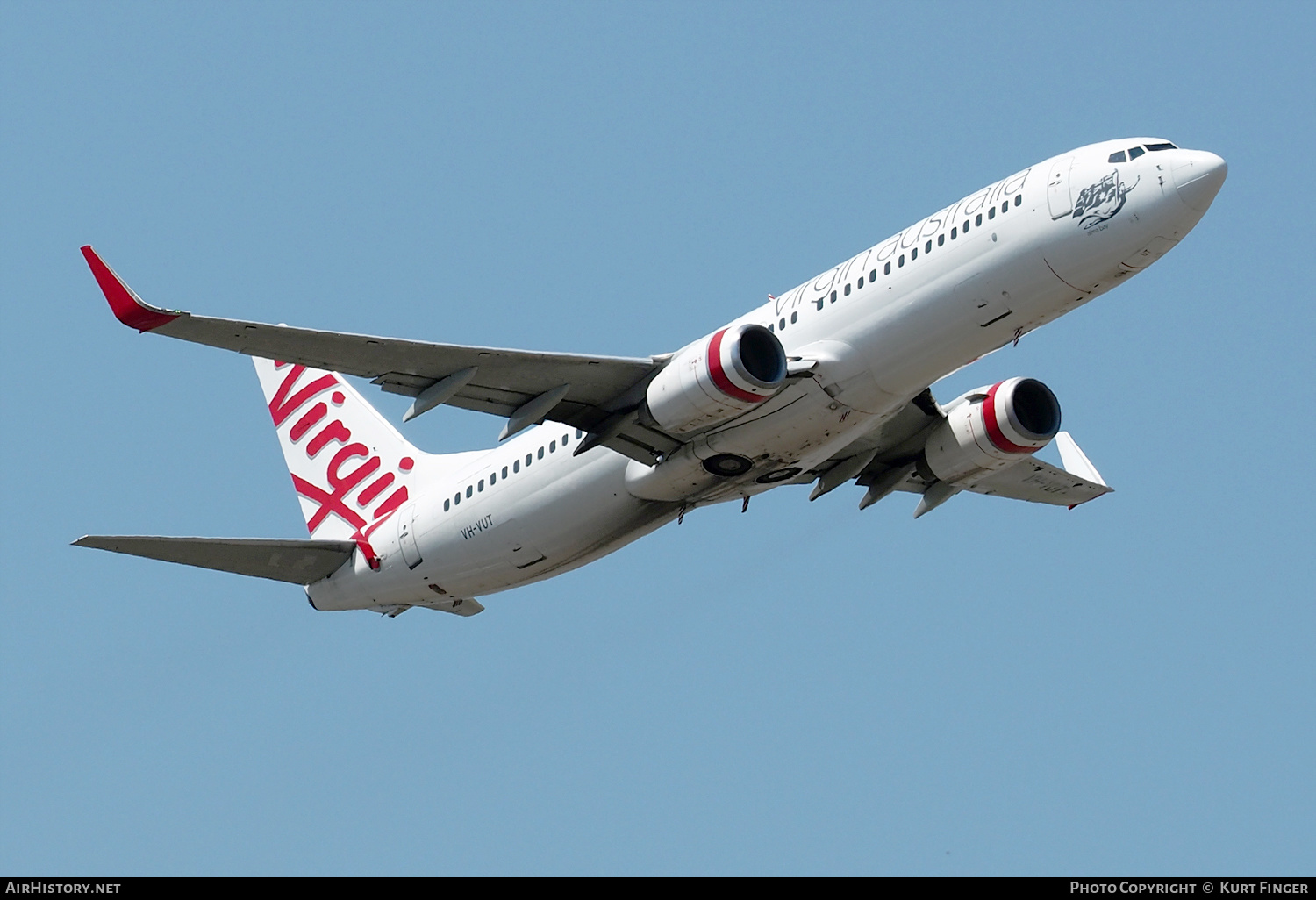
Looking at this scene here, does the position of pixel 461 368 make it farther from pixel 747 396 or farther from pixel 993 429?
pixel 993 429

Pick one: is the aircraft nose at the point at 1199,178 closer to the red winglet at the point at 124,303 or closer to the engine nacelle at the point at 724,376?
the engine nacelle at the point at 724,376

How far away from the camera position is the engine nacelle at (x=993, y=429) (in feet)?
124

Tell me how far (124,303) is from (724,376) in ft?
34.7

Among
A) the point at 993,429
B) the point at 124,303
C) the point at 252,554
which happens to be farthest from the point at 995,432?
the point at 124,303

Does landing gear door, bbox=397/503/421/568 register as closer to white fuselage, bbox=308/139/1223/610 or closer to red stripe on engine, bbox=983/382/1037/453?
white fuselage, bbox=308/139/1223/610

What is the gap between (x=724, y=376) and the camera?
3266 centimetres

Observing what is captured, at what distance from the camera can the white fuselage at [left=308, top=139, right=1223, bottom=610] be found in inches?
1268

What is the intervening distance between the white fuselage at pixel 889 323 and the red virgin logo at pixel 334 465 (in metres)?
5.51

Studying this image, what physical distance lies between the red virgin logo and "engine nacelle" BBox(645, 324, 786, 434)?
10432 mm

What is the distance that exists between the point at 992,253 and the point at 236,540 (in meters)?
17.6

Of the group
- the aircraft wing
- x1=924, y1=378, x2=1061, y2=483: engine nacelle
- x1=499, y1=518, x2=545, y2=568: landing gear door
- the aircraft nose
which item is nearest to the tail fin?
x1=499, y1=518, x2=545, y2=568: landing gear door

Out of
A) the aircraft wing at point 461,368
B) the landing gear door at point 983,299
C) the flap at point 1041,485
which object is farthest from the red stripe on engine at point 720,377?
the flap at point 1041,485

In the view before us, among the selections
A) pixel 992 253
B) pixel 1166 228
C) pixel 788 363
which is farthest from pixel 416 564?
pixel 1166 228
